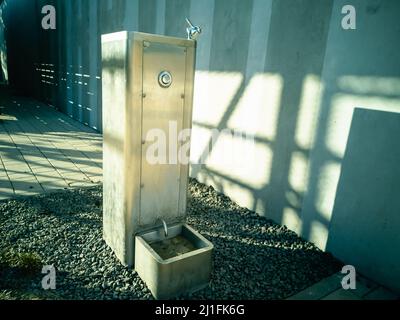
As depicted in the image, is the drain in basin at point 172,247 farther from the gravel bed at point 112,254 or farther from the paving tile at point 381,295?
the paving tile at point 381,295

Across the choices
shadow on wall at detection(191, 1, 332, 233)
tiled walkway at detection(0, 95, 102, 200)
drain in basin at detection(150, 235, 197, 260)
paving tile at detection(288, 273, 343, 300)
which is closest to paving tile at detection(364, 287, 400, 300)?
paving tile at detection(288, 273, 343, 300)

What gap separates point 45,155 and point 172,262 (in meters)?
4.85

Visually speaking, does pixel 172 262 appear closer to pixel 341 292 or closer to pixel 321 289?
pixel 321 289

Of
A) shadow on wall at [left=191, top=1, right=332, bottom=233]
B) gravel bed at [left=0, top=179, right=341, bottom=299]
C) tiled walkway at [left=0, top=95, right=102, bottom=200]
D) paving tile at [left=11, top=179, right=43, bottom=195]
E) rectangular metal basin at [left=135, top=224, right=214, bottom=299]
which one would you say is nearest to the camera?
rectangular metal basin at [left=135, top=224, right=214, bottom=299]

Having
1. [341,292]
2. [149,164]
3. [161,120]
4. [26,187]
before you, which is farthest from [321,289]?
[26,187]

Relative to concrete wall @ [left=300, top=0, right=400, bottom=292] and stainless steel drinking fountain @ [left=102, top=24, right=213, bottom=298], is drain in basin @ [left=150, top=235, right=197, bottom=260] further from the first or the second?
concrete wall @ [left=300, top=0, right=400, bottom=292]

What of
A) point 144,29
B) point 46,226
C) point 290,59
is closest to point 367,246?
point 290,59

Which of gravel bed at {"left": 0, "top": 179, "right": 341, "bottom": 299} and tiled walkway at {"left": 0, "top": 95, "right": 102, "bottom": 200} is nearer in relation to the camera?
gravel bed at {"left": 0, "top": 179, "right": 341, "bottom": 299}

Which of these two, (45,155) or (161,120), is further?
(45,155)

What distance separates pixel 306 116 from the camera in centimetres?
312

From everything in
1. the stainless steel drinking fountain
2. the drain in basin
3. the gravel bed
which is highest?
the stainless steel drinking fountain

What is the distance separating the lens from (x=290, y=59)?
3213mm

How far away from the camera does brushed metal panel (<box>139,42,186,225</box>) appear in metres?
2.33

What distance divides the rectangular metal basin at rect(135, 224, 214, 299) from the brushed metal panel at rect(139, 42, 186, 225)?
194 millimetres
